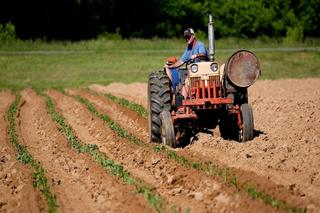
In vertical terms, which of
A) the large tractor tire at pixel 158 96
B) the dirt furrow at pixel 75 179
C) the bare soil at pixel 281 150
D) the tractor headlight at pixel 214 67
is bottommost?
the dirt furrow at pixel 75 179

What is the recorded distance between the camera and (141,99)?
1928 centimetres

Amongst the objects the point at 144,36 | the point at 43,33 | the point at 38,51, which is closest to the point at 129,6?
the point at 144,36

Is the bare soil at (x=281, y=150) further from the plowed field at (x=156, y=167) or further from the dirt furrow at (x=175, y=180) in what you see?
the dirt furrow at (x=175, y=180)

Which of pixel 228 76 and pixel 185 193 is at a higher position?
pixel 228 76

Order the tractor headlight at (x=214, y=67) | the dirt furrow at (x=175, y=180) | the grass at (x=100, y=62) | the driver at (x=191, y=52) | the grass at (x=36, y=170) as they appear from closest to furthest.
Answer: the dirt furrow at (x=175, y=180) < the grass at (x=36, y=170) < the tractor headlight at (x=214, y=67) < the driver at (x=191, y=52) < the grass at (x=100, y=62)

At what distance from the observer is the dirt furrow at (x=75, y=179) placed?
7.68 metres

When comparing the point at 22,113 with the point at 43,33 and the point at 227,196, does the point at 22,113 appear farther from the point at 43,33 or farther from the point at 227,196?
the point at 43,33

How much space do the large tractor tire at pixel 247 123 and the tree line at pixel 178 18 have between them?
32.9 m

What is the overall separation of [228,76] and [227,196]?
3.69m

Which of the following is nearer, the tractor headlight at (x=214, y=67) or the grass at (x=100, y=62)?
the tractor headlight at (x=214, y=67)

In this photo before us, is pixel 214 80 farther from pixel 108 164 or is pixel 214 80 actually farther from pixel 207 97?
pixel 108 164

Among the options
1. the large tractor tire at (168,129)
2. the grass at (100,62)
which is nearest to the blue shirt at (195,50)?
the large tractor tire at (168,129)

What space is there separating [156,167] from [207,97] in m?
2.20

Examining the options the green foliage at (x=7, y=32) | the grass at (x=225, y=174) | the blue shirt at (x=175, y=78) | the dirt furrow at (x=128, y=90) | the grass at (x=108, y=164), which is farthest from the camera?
the green foliage at (x=7, y=32)
